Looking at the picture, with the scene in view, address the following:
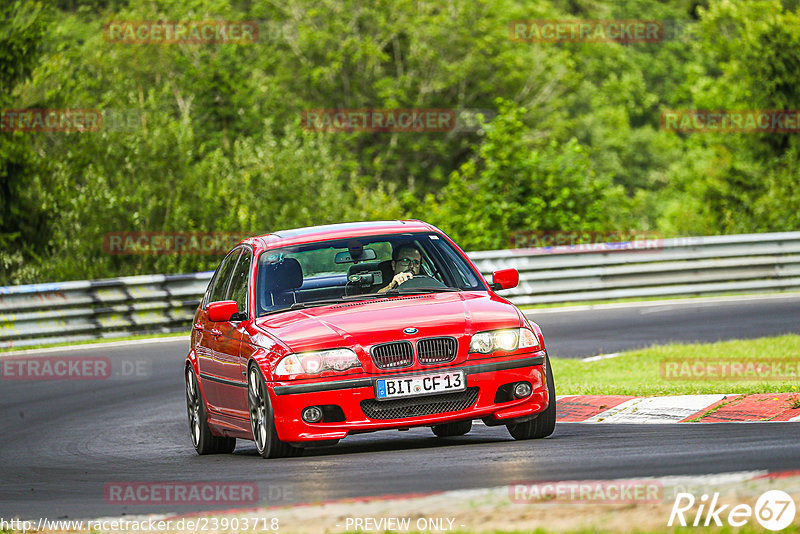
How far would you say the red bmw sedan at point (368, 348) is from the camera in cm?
809

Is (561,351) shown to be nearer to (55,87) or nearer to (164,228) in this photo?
(164,228)

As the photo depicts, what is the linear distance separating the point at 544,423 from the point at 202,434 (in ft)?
9.13

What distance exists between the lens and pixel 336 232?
970cm

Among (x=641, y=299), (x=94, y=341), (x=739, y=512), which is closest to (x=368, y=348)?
(x=739, y=512)

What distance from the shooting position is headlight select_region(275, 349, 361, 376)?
8.08m

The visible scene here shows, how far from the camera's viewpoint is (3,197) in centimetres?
2497

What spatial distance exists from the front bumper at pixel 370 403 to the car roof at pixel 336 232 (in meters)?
1.69

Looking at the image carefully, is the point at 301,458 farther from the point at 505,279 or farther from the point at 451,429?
the point at 505,279

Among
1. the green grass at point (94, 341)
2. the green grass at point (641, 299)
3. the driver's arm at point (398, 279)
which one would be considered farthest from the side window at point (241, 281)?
the green grass at point (641, 299)

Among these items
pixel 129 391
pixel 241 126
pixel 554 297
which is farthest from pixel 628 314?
pixel 241 126

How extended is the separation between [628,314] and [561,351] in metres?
4.52

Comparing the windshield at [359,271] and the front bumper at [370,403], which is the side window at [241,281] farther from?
the front bumper at [370,403]

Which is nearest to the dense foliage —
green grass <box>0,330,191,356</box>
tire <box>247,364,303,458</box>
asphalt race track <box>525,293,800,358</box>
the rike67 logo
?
green grass <box>0,330,191,356</box>

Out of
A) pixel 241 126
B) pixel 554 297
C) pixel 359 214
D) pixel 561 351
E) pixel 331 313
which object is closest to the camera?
pixel 331 313
